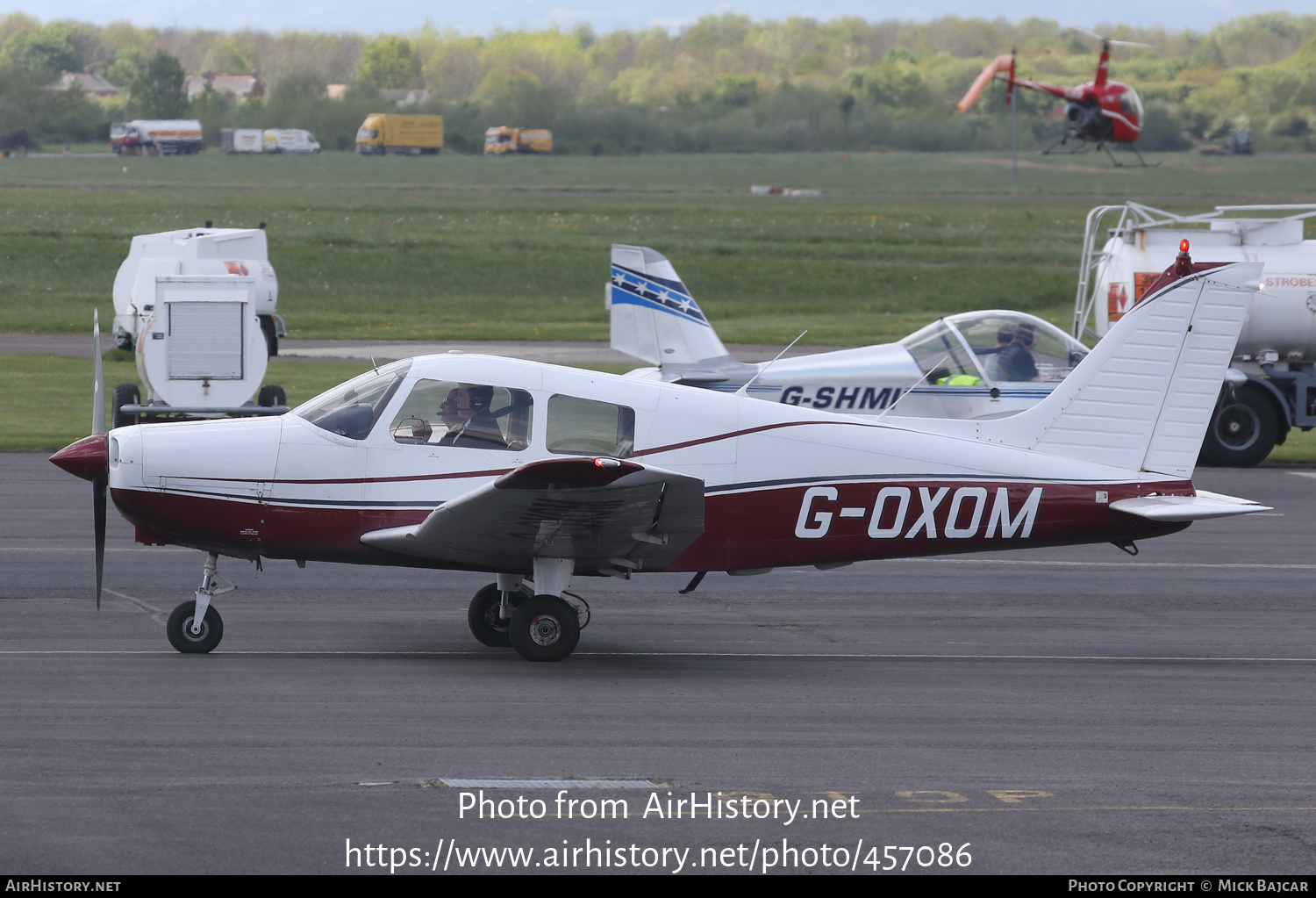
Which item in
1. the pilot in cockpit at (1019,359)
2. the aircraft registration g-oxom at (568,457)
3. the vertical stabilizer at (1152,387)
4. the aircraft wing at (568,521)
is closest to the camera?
the aircraft wing at (568,521)

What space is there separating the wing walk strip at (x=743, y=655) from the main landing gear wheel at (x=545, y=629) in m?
0.44

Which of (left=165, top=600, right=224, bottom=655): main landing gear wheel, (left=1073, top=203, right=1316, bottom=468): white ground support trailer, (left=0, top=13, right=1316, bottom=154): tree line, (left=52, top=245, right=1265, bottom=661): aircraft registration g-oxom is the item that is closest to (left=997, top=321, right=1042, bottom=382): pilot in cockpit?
(left=1073, top=203, right=1316, bottom=468): white ground support trailer

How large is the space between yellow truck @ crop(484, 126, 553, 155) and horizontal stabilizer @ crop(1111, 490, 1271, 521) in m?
100

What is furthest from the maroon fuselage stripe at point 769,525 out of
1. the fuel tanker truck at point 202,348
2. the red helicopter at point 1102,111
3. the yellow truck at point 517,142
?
the yellow truck at point 517,142

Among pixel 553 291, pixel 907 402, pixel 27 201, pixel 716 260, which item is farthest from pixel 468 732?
pixel 27 201

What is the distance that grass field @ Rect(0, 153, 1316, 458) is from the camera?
43.4 metres

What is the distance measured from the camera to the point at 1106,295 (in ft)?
73.3

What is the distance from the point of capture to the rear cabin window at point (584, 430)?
10.0 metres

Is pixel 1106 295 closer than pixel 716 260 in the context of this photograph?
Yes

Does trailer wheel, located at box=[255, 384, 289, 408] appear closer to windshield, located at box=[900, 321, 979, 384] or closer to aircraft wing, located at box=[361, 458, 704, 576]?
windshield, located at box=[900, 321, 979, 384]

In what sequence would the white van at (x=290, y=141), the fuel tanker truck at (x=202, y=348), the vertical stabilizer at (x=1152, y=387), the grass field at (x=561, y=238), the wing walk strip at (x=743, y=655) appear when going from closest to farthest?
the wing walk strip at (x=743, y=655)
the vertical stabilizer at (x=1152, y=387)
the fuel tanker truck at (x=202, y=348)
the grass field at (x=561, y=238)
the white van at (x=290, y=141)

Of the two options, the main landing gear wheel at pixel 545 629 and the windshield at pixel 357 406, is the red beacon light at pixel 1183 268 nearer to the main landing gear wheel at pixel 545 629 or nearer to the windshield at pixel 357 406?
the main landing gear wheel at pixel 545 629

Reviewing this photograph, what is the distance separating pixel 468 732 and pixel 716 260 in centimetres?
4644
